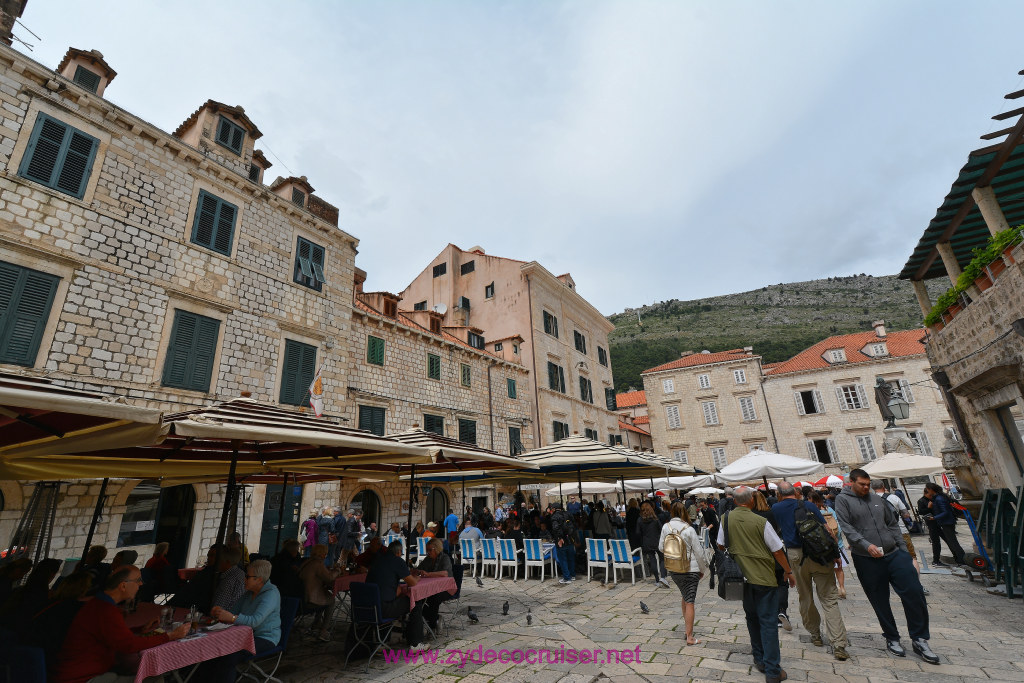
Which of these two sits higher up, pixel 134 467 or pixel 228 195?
pixel 228 195

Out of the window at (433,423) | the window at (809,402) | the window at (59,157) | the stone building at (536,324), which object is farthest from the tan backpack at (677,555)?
the window at (809,402)

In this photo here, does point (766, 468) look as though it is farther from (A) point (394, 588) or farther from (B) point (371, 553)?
(A) point (394, 588)

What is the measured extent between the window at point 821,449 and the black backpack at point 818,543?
29.5m

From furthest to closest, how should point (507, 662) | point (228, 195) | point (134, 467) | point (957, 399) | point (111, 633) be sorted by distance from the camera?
point (228, 195) < point (957, 399) < point (134, 467) < point (507, 662) < point (111, 633)

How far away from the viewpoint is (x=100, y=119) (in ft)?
32.1

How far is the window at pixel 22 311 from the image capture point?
7.79 meters

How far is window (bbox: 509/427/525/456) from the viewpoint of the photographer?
2016cm

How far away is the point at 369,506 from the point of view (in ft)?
46.4

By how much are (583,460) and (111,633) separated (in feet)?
23.7

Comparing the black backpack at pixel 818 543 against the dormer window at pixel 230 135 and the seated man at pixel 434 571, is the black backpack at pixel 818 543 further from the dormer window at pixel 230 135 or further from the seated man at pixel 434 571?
the dormer window at pixel 230 135

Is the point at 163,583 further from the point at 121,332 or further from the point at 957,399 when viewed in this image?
the point at 957,399

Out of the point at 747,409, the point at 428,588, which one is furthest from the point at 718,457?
the point at 428,588

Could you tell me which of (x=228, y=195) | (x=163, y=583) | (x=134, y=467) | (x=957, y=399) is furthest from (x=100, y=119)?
(x=957, y=399)

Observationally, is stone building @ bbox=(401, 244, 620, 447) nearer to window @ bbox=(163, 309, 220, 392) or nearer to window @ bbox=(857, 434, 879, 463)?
window @ bbox=(163, 309, 220, 392)
